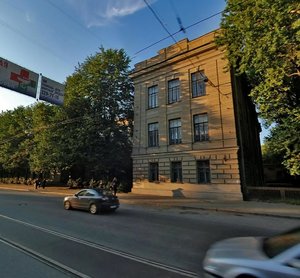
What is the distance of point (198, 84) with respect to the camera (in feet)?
83.8

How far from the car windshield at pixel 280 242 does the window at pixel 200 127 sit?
65.6ft

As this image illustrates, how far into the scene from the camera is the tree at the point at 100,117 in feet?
100

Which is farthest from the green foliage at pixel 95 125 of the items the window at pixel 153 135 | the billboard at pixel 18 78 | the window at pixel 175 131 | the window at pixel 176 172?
the billboard at pixel 18 78

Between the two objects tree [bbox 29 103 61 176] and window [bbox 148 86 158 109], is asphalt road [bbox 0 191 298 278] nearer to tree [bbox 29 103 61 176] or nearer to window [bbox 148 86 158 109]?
window [bbox 148 86 158 109]

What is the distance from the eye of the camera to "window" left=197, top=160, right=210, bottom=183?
76.8 ft

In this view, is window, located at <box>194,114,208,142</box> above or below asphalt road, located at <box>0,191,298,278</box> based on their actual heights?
above

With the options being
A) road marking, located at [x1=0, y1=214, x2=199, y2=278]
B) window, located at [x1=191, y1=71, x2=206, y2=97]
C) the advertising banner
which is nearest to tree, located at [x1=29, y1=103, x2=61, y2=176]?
the advertising banner

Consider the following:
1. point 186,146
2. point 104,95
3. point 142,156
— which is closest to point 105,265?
point 186,146

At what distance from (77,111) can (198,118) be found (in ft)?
51.3

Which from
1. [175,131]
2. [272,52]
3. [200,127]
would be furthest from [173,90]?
[272,52]

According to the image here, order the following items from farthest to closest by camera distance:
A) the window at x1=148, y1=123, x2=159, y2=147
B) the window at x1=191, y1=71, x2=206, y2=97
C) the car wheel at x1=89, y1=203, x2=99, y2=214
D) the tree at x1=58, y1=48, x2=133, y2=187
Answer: the tree at x1=58, y1=48, x2=133, y2=187
the window at x1=148, y1=123, x2=159, y2=147
the window at x1=191, y1=71, x2=206, y2=97
the car wheel at x1=89, y1=203, x2=99, y2=214

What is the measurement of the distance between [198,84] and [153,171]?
9.46 m

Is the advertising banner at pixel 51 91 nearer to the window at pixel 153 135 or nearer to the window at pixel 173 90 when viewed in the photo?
the window at pixel 153 135

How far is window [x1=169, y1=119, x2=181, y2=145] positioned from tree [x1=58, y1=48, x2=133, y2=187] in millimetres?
7214
